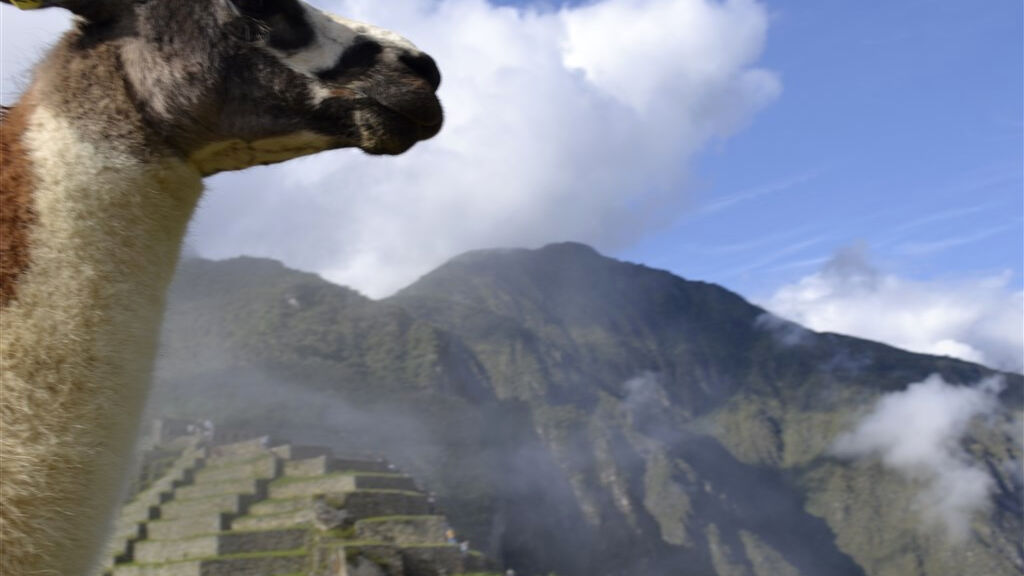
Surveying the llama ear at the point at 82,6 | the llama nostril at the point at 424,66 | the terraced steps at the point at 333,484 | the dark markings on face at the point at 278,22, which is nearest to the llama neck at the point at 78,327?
the llama ear at the point at 82,6

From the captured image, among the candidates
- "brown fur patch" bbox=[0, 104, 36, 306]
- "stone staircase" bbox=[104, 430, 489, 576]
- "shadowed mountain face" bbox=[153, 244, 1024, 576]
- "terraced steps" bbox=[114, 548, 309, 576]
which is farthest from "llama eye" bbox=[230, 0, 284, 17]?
"shadowed mountain face" bbox=[153, 244, 1024, 576]

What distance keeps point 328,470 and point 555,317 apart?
198 ft

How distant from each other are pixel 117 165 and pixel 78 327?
393 mm

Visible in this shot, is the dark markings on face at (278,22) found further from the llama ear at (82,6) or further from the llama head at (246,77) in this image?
the llama ear at (82,6)

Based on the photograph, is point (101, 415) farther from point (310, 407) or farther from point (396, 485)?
point (310, 407)

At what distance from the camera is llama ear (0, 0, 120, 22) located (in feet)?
6.71

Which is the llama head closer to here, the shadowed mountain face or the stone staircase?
the stone staircase

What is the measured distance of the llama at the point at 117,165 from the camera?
186 centimetres

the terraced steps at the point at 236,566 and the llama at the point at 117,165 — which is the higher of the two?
the terraced steps at the point at 236,566

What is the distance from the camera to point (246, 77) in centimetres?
226

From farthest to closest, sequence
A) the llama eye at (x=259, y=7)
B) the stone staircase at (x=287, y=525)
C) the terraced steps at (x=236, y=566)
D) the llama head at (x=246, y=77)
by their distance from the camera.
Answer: the stone staircase at (x=287, y=525) < the terraced steps at (x=236, y=566) < the llama eye at (x=259, y=7) < the llama head at (x=246, y=77)

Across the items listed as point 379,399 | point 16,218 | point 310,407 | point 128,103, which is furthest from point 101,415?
point 379,399

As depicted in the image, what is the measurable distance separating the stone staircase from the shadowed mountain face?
26.8 ft

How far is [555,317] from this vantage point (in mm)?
81188
